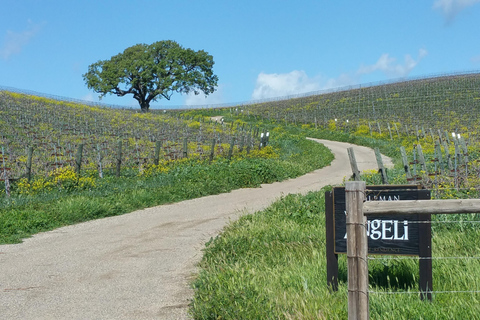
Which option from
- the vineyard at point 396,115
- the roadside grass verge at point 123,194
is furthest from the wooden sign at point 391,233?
the vineyard at point 396,115

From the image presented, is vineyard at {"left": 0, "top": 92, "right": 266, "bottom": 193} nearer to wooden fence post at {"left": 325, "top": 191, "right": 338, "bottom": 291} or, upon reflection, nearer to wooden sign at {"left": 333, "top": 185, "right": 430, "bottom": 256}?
wooden fence post at {"left": 325, "top": 191, "right": 338, "bottom": 291}

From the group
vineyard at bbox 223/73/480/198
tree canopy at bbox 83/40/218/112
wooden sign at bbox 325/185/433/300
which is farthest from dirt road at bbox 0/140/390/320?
tree canopy at bbox 83/40/218/112

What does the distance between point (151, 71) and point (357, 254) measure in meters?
65.2

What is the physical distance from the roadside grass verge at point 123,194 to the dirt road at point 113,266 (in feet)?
1.54

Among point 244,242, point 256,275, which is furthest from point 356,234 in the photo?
point 244,242

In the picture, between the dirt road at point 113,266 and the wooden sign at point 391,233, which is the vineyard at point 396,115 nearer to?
the dirt road at point 113,266

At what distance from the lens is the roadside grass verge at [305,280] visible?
5.09 metres

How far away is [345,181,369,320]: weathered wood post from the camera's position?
14.8 feet

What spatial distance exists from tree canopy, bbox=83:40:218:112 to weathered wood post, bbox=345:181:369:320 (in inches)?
2515

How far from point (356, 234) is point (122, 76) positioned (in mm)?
66153

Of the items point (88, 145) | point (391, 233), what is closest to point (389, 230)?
point (391, 233)

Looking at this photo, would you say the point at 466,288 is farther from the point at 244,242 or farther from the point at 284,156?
the point at 284,156

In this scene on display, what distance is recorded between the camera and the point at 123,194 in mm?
14969

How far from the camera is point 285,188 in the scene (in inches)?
721
